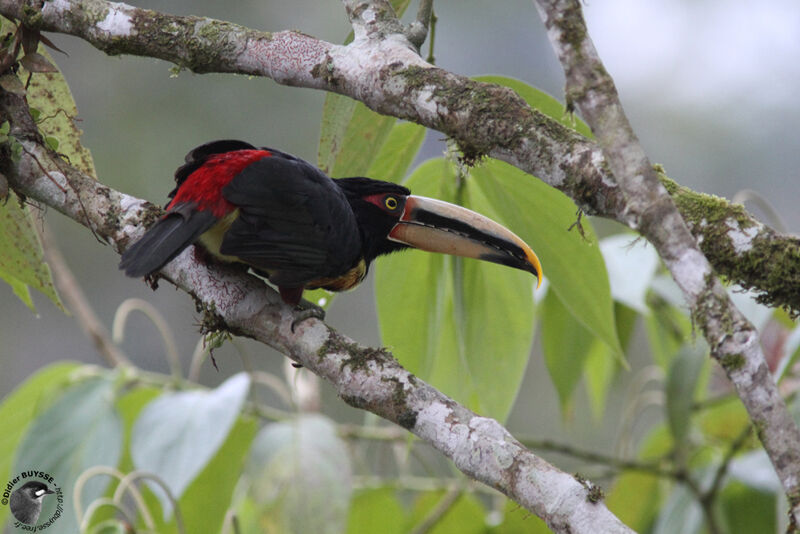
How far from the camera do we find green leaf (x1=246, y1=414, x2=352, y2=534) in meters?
2.03

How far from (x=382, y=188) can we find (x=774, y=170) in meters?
6.00

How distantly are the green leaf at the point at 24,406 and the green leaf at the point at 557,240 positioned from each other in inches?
52.3

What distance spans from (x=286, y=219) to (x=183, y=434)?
56 centimetres

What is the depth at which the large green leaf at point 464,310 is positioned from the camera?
2096mm

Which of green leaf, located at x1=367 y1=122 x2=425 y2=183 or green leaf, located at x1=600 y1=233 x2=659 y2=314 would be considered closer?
green leaf, located at x1=367 y1=122 x2=425 y2=183

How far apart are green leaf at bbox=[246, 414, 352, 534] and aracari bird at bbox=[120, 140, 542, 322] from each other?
0.39 meters

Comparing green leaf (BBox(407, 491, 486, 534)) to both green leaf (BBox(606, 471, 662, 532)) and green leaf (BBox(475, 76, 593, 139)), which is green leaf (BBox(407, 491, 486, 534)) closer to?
green leaf (BBox(606, 471, 662, 532))

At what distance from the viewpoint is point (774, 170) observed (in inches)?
293

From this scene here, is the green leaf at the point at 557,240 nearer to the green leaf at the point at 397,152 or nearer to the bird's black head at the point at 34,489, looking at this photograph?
the green leaf at the point at 397,152

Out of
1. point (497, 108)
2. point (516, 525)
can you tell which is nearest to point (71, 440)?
point (516, 525)

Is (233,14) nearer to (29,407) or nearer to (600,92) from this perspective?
(29,407)

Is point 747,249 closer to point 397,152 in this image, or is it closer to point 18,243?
point 397,152

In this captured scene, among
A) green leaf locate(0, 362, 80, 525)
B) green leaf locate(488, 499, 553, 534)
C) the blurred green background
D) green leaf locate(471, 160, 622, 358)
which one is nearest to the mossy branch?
green leaf locate(471, 160, 622, 358)

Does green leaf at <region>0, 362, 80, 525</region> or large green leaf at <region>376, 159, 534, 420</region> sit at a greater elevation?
large green leaf at <region>376, 159, 534, 420</region>
